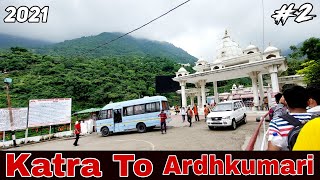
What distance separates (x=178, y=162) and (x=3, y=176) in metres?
2.72

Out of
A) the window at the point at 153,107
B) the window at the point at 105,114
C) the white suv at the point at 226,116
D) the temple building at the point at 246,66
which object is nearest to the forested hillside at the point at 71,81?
the temple building at the point at 246,66

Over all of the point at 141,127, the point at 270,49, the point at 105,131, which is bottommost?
the point at 105,131

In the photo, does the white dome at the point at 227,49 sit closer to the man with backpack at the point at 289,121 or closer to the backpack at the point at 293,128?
the man with backpack at the point at 289,121

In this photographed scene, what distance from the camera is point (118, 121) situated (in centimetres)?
1669

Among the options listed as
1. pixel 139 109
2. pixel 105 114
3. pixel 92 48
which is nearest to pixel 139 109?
pixel 139 109

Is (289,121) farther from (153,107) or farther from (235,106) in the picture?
(153,107)

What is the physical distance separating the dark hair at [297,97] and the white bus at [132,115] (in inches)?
516

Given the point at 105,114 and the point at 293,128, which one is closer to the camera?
the point at 293,128

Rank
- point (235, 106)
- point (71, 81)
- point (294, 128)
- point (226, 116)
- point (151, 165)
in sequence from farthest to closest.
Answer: point (71, 81) < point (235, 106) < point (226, 116) < point (151, 165) < point (294, 128)

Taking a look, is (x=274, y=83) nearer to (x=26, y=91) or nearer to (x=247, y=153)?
(x=247, y=153)

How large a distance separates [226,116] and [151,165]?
10.1m

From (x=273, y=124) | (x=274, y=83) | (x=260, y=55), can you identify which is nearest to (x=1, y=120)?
(x=273, y=124)

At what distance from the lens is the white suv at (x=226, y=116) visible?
41.6 feet

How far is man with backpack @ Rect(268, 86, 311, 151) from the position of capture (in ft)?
8.23
